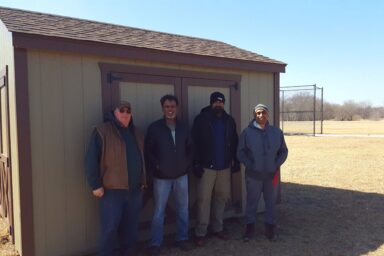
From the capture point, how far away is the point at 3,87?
4551 millimetres

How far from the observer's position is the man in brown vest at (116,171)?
388 centimetres

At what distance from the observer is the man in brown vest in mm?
3875

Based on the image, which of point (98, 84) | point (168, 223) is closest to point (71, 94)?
point (98, 84)

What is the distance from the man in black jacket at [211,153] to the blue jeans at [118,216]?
890mm

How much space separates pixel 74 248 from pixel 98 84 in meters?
1.91

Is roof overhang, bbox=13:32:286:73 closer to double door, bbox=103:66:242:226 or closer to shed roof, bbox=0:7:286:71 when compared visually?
shed roof, bbox=0:7:286:71

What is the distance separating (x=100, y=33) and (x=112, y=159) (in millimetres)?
1907

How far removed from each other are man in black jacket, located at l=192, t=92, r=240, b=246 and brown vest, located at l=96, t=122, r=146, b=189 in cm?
110

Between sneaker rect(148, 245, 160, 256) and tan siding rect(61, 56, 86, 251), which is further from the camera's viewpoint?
sneaker rect(148, 245, 160, 256)

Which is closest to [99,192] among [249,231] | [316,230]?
[249,231]

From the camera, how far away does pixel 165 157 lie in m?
4.33

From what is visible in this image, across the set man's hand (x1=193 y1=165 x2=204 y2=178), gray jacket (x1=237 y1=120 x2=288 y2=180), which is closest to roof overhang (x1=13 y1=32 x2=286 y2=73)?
gray jacket (x1=237 y1=120 x2=288 y2=180)

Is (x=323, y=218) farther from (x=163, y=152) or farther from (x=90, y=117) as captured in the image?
(x=90, y=117)

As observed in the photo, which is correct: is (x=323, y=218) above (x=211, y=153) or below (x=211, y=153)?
below
